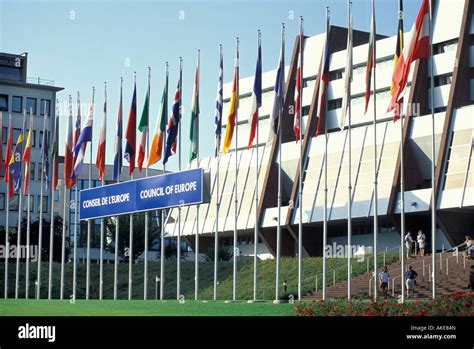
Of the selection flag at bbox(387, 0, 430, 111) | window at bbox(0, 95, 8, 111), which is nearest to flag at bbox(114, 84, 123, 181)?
flag at bbox(387, 0, 430, 111)

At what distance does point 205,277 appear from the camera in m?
68.2

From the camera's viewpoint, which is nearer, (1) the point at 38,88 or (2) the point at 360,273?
(2) the point at 360,273

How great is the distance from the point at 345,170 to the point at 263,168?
11239 millimetres

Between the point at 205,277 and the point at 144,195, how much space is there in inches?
926

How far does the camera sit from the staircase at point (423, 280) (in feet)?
154

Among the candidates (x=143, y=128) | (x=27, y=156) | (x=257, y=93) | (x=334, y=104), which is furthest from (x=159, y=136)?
(x=334, y=104)

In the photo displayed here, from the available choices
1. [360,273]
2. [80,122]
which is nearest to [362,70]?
[360,273]

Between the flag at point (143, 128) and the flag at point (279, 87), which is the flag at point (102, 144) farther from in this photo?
the flag at point (279, 87)

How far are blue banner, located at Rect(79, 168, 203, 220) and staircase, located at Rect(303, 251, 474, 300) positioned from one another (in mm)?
10292

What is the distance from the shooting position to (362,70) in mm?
74875

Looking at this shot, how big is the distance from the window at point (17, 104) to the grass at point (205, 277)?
103 feet

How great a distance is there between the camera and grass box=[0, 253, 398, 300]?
57.8 m
